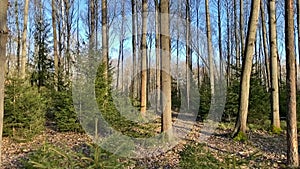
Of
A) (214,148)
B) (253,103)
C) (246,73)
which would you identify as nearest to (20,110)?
(214,148)

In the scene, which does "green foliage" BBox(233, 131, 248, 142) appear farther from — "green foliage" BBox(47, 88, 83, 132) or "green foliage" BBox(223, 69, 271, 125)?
"green foliage" BBox(47, 88, 83, 132)

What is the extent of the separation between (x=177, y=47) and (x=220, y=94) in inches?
540

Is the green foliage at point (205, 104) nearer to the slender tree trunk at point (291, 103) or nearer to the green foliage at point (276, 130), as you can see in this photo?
the green foliage at point (276, 130)

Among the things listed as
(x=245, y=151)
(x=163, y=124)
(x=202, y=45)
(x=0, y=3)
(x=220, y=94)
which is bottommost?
(x=245, y=151)

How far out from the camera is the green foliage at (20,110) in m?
8.19

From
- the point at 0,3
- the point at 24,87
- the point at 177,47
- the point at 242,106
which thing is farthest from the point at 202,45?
the point at 0,3

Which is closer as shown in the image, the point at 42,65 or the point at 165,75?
the point at 165,75

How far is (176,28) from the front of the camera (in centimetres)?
2094

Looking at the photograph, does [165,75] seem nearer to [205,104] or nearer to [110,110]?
[110,110]

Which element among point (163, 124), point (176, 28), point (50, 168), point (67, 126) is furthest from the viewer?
point (176, 28)

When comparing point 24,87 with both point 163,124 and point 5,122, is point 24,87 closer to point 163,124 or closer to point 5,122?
point 5,122

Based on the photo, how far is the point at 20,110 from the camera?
8305 mm

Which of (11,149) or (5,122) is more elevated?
(5,122)

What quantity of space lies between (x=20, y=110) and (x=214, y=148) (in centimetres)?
539
